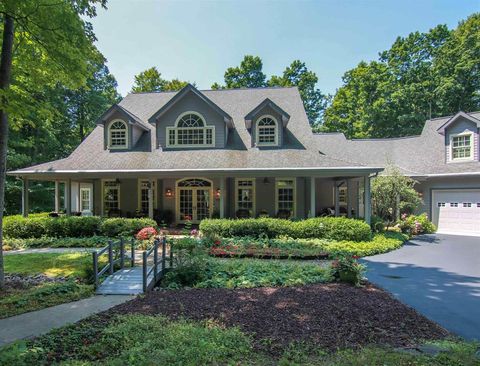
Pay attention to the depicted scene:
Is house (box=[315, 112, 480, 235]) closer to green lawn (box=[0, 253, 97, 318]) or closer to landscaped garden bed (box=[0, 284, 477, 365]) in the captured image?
landscaped garden bed (box=[0, 284, 477, 365])

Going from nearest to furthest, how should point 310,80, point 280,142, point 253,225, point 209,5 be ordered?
point 209,5 → point 253,225 → point 280,142 → point 310,80

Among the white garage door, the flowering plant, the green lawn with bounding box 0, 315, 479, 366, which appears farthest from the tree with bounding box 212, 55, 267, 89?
the green lawn with bounding box 0, 315, 479, 366

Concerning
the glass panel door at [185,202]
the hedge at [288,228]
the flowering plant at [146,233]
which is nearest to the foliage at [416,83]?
the hedge at [288,228]

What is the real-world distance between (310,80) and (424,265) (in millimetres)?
32834

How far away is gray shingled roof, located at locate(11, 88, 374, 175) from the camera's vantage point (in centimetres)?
1343

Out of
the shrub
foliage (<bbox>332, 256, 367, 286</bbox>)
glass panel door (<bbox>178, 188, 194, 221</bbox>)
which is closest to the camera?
foliage (<bbox>332, 256, 367, 286</bbox>)

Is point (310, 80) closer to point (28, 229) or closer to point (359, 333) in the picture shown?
point (28, 229)

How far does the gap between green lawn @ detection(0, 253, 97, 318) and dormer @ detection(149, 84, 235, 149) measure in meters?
7.83

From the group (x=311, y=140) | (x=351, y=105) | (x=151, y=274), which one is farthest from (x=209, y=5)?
(x=351, y=105)

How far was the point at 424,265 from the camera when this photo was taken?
8.81 meters

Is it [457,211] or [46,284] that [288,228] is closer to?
[46,284]

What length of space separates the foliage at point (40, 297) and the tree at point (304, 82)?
35298mm

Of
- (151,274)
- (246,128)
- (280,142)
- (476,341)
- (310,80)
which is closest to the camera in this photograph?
(476,341)

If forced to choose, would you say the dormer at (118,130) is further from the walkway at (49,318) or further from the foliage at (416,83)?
the foliage at (416,83)
